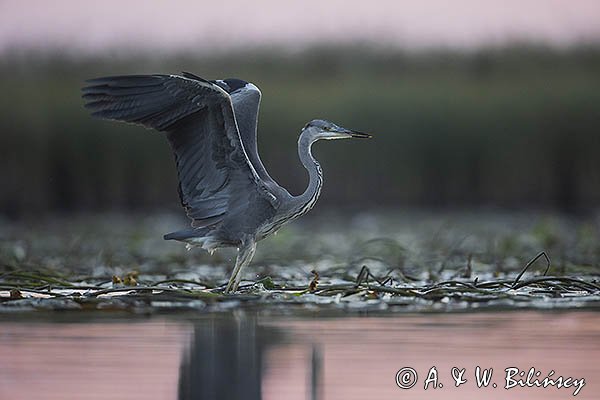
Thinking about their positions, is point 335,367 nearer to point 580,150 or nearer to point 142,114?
point 142,114

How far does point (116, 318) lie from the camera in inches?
291

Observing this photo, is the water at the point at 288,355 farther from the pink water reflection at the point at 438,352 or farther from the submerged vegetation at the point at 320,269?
the submerged vegetation at the point at 320,269

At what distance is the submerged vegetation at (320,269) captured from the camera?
782cm

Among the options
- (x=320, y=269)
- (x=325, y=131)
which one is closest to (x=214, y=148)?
(x=325, y=131)

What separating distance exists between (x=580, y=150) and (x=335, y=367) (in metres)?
14.3

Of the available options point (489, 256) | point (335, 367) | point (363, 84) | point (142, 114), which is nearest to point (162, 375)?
point (335, 367)

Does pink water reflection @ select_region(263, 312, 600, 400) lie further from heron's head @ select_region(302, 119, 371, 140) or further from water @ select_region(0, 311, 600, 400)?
heron's head @ select_region(302, 119, 371, 140)

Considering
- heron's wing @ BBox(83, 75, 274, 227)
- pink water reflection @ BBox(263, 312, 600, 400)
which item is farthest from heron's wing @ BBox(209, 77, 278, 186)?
pink water reflection @ BBox(263, 312, 600, 400)

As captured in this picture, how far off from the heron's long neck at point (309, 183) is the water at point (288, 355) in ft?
4.44

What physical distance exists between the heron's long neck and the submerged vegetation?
0.55 m

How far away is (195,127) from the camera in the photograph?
27.3 ft

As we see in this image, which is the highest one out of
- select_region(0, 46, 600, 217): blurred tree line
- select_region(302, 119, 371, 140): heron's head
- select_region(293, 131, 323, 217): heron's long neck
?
select_region(302, 119, 371, 140): heron's head

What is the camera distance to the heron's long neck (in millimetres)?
8656

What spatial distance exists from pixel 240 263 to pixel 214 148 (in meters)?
0.81
